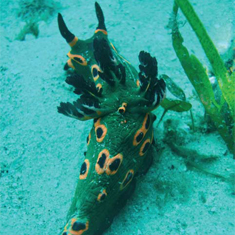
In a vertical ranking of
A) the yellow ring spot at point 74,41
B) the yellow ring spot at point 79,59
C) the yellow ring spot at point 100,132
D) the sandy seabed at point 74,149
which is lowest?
the sandy seabed at point 74,149

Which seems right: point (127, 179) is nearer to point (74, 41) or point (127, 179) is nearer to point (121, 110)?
point (121, 110)

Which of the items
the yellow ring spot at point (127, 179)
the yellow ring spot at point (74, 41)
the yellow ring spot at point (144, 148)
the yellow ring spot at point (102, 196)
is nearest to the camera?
the yellow ring spot at point (102, 196)

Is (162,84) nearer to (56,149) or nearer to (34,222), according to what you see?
(56,149)

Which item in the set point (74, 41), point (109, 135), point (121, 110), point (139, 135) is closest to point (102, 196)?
point (109, 135)

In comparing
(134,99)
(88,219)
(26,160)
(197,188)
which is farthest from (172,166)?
(26,160)

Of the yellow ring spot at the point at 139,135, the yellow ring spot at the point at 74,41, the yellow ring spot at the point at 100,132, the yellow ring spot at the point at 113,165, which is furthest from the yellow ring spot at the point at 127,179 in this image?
the yellow ring spot at the point at 74,41

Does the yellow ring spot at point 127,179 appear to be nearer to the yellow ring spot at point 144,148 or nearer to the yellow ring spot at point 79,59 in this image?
the yellow ring spot at point 144,148
